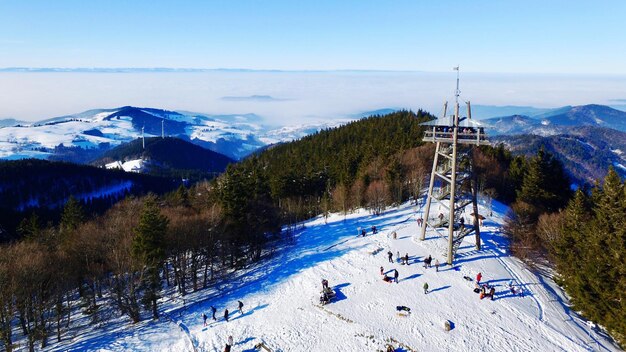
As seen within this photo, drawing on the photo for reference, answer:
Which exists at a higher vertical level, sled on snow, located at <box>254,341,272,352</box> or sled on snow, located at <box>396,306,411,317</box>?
sled on snow, located at <box>396,306,411,317</box>

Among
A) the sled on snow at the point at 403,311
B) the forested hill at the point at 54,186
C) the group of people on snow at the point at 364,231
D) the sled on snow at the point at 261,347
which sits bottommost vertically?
the forested hill at the point at 54,186

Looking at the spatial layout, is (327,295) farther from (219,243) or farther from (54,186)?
(54,186)

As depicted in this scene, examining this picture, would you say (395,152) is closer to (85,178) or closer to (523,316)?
(523,316)

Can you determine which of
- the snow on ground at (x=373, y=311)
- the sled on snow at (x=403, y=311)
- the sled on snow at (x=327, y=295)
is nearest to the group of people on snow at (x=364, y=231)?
the snow on ground at (x=373, y=311)

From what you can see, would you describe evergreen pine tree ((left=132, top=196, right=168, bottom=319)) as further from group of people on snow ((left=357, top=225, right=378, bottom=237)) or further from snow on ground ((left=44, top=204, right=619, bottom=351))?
group of people on snow ((left=357, top=225, right=378, bottom=237))

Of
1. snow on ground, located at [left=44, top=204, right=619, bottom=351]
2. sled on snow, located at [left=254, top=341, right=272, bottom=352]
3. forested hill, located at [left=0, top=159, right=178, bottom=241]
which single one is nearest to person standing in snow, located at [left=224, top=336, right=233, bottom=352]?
snow on ground, located at [left=44, top=204, right=619, bottom=351]

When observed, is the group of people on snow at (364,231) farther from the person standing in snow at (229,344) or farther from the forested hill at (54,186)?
the forested hill at (54,186)
